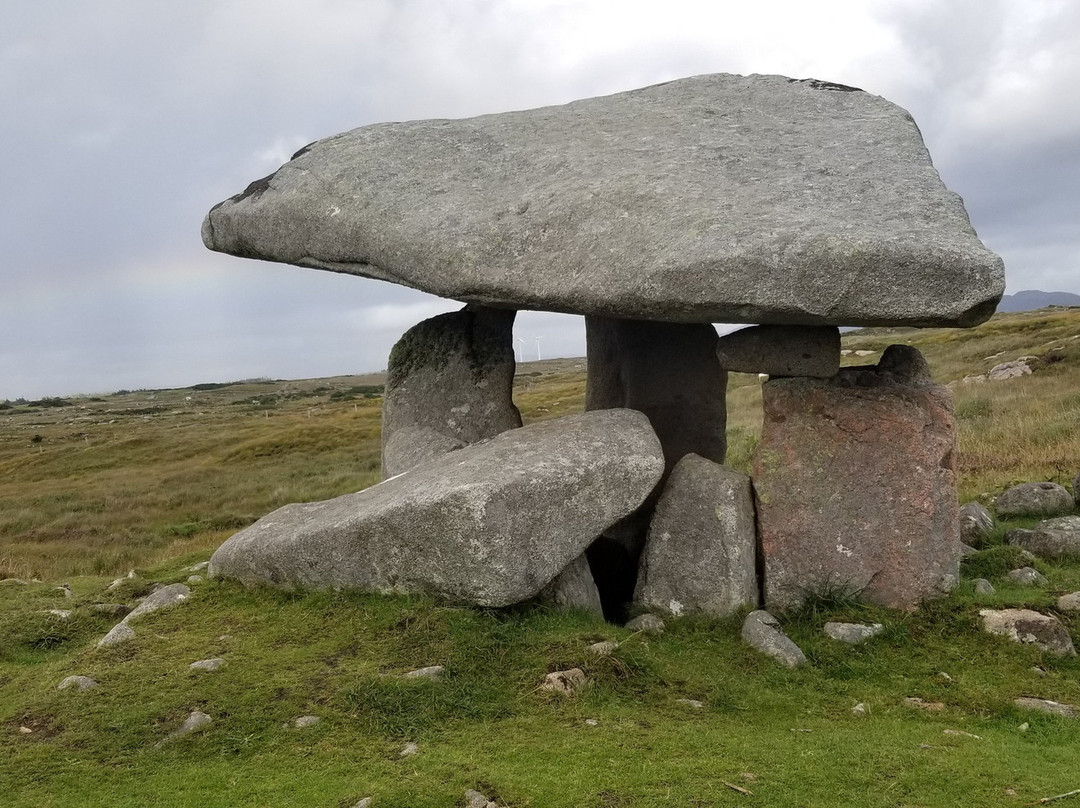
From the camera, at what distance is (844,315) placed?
7.33m

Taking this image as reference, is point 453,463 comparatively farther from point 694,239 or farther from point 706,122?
point 706,122

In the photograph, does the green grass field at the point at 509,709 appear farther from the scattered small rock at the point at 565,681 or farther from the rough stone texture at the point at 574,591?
the rough stone texture at the point at 574,591


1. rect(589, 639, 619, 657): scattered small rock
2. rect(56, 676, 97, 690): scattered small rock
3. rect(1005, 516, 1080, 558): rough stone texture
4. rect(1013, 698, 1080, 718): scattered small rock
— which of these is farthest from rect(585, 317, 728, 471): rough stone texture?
rect(56, 676, 97, 690): scattered small rock

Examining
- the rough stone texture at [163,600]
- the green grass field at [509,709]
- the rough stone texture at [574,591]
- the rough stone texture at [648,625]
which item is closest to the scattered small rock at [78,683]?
the green grass field at [509,709]

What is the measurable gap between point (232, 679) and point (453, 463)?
2.78 metres

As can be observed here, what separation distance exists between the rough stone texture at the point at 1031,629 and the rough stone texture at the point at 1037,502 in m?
4.95

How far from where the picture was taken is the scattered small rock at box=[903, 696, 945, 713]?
22.6 ft

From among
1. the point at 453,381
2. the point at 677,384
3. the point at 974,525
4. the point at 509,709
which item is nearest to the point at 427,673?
the point at 509,709

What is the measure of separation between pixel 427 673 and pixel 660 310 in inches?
131

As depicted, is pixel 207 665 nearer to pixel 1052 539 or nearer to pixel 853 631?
pixel 853 631

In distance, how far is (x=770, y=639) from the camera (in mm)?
7844

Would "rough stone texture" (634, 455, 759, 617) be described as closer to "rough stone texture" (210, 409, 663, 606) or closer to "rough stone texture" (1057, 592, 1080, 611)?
"rough stone texture" (210, 409, 663, 606)

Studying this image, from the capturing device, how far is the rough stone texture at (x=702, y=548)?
8.65m

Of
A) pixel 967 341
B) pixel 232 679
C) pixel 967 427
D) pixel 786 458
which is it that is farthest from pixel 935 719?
pixel 967 341
